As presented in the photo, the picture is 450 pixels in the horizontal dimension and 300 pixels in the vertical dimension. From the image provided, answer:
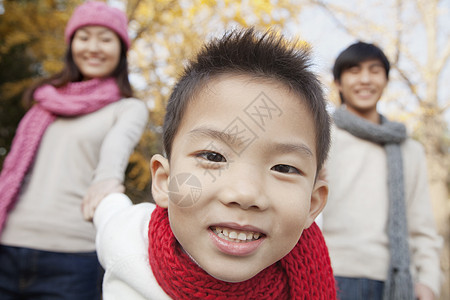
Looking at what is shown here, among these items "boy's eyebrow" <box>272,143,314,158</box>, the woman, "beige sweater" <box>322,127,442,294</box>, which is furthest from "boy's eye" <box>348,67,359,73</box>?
"boy's eyebrow" <box>272,143,314,158</box>

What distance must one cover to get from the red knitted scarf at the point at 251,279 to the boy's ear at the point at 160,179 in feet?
0.19

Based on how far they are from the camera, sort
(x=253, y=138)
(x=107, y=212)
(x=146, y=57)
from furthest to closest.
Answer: (x=146, y=57) < (x=107, y=212) < (x=253, y=138)

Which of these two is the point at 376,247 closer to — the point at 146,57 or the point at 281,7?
the point at 281,7

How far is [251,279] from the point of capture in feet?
3.49

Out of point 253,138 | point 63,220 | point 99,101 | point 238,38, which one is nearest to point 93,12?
point 99,101

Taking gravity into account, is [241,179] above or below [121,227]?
above

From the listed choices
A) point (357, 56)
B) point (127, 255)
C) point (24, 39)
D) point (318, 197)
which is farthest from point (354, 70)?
point (24, 39)

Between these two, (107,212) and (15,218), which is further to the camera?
(15,218)

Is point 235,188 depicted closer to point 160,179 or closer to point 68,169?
point 160,179

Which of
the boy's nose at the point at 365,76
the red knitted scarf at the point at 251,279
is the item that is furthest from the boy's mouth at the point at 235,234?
the boy's nose at the point at 365,76

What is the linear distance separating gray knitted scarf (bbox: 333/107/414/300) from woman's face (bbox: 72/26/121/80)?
1330 millimetres

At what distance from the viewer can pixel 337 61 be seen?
2.33 m

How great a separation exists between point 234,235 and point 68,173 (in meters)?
1.19

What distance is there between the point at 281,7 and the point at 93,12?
6.24ft
